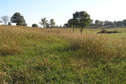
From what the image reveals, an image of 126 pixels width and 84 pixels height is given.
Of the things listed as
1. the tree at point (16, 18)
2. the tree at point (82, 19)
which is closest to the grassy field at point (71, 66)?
the tree at point (82, 19)

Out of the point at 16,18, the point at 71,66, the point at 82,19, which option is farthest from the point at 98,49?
the point at 16,18

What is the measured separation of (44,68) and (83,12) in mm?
37966

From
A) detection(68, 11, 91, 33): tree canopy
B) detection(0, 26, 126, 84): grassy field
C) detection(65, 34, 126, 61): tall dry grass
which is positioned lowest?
detection(0, 26, 126, 84): grassy field

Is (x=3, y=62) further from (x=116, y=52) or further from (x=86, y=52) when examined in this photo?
(x=116, y=52)

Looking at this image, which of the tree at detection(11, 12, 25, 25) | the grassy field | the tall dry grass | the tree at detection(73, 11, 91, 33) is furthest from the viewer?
the tree at detection(11, 12, 25, 25)

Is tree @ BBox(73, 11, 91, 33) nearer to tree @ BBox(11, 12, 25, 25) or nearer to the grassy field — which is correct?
tree @ BBox(11, 12, 25, 25)

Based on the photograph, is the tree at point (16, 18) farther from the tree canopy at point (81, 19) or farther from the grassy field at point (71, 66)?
the grassy field at point (71, 66)

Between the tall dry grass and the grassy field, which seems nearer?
the grassy field

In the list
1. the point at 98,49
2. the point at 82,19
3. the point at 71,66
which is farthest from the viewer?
the point at 82,19

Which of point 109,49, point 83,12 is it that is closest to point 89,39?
point 109,49

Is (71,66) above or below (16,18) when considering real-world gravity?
below

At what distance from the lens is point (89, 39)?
647 centimetres

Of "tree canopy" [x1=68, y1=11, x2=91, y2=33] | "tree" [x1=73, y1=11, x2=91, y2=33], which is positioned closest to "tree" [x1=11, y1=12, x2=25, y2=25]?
"tree canopy" [x1=68, y1=11, x2=91, y2=33]

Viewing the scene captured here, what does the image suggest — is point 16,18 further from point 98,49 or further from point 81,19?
point 98,49
